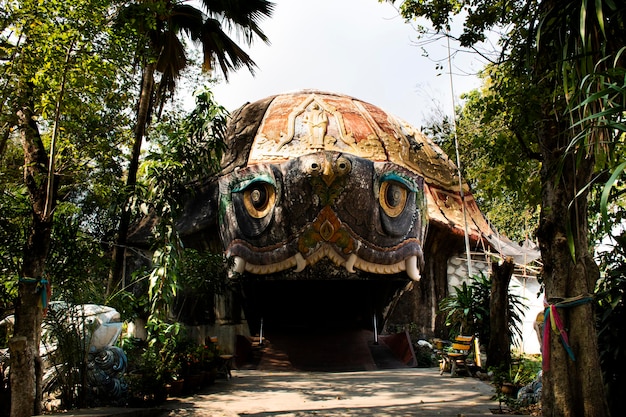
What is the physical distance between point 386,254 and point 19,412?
7.63m

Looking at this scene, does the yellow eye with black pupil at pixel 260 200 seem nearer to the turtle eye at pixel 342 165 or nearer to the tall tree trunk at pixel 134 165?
the turtle eye at pixel 342 165

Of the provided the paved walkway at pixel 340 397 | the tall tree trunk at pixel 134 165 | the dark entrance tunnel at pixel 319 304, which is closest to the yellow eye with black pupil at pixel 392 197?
the dark entrance tunnel at pixel 319 304

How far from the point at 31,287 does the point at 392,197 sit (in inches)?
305

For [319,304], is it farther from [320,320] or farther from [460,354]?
[460,354]

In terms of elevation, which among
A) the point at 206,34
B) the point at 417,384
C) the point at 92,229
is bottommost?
the point at 417,384

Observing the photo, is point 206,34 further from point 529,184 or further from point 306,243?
point 529,184

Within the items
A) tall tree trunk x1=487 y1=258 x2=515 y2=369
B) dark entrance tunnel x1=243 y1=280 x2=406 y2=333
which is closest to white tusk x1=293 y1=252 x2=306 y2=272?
dark entrance tunnel x1=243 y1=280 x2=406 y2=333

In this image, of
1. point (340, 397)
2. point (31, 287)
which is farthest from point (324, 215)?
point (31, 287)

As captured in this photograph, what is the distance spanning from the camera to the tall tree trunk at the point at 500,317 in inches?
340

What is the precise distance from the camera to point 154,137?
38.3 feet

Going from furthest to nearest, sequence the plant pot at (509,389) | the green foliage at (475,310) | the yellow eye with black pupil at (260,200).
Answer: the yellow eye with black pupil at (260,200) < the green foliage at (475,310) < the plant pot at (509,389)

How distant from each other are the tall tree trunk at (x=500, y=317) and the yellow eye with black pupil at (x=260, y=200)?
15.3 ft

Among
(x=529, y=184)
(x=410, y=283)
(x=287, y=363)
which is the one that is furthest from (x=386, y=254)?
(x=529, y=184)

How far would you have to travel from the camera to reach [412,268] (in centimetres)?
1163
